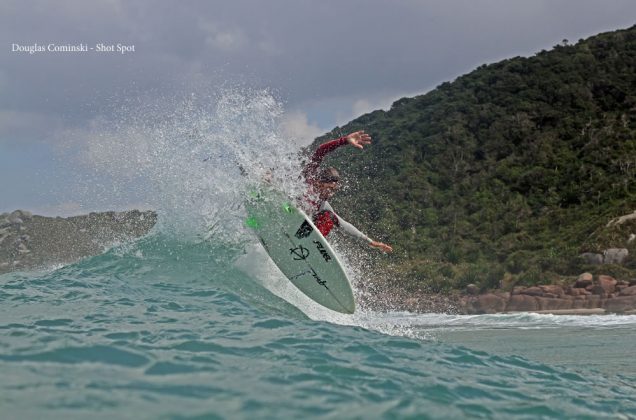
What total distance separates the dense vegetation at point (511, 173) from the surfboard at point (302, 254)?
24.5 metres

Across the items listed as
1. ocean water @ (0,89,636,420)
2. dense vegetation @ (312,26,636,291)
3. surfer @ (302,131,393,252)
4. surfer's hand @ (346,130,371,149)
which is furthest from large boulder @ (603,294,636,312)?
surfer's hand @ (346,130,371,149)

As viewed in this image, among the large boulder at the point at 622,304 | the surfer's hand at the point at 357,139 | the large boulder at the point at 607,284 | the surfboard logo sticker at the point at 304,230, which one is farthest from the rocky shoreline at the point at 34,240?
the surfer's hand at the point at 357,139

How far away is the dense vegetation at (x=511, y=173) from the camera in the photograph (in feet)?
119

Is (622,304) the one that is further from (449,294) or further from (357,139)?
(357,139)

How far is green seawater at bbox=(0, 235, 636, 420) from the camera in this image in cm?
429

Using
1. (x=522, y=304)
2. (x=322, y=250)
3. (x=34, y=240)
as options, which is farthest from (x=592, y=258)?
(x=34, y=240)

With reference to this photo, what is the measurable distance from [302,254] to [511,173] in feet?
132

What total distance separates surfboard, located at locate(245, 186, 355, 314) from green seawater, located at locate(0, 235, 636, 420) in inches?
12.2

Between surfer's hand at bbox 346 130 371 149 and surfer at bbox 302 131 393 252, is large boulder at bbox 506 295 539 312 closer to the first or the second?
surfer at bbox 302 131 393 252

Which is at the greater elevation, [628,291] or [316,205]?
[316,205]

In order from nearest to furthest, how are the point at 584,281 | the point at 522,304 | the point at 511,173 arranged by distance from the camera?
the point at 584,281 → the point at 522,304 → the point at 511,173

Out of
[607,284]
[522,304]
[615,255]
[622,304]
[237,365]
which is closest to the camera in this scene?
[237,365]

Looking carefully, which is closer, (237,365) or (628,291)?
(237,365)

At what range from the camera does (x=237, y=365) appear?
526cm
